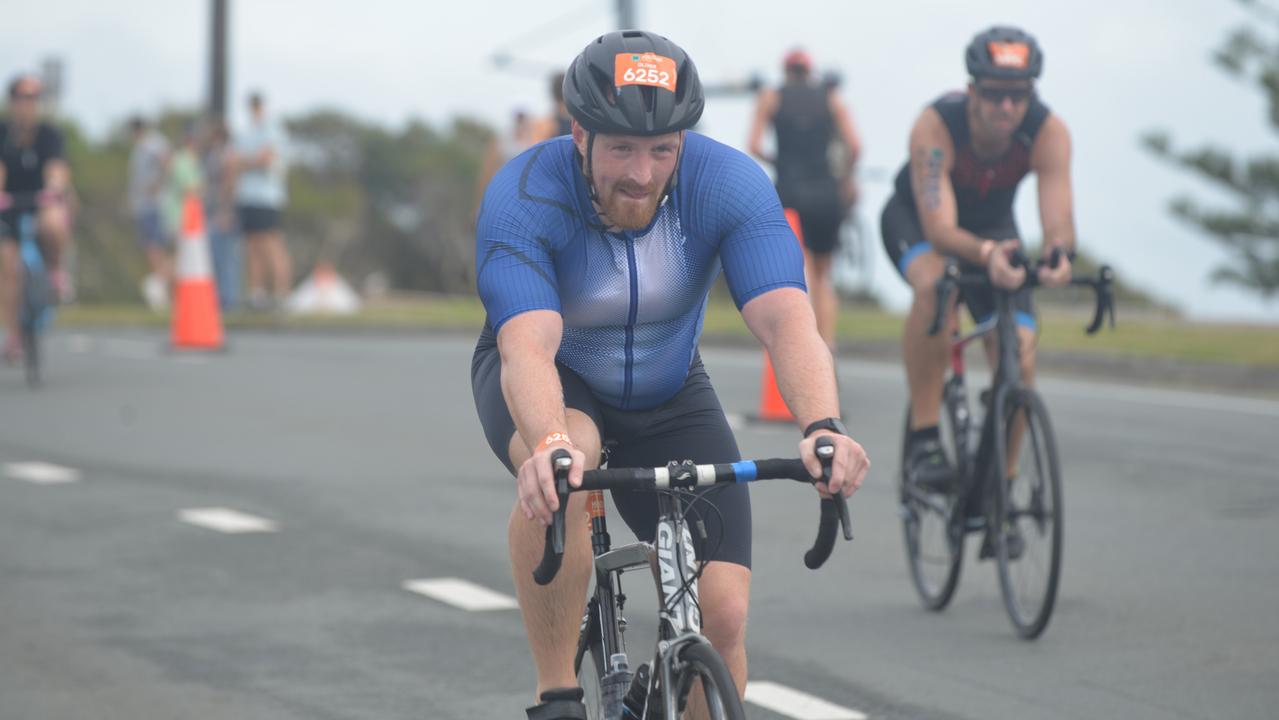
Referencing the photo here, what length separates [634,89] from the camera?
4.11 metres

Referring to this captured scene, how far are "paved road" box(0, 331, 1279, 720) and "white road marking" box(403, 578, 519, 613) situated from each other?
0.27ft

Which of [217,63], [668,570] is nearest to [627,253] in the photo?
[668,570]

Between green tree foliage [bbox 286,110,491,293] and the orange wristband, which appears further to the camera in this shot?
green tree foliage [bbox 286,110,491,293]

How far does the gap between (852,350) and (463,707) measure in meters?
11.6

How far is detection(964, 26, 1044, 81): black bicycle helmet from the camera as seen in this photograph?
23.5 feet

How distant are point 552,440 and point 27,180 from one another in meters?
11.6

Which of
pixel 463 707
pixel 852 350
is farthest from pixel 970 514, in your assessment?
pixel 852 350

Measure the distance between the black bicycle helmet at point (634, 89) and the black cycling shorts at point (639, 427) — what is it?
0.72 metres

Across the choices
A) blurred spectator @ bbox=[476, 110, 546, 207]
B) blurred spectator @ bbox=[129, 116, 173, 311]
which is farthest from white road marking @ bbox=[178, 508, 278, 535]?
blurred spectator @ bbox=[129, 116, 173, 311]

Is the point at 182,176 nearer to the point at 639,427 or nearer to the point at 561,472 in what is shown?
the point at 639,427

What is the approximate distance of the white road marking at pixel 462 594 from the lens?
7426mm

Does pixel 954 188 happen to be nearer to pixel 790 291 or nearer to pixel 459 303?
pixel 790 291

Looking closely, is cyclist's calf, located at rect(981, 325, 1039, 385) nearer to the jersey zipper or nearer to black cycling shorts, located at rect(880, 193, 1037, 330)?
black cycling shorts, located at rect(880, 193, 1037, 330)

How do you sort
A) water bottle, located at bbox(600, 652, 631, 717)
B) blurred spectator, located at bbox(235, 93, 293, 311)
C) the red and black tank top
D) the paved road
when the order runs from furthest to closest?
blurred spectator, located at bbox(235, 93, 293, 311) → the red and black tank top → the paved road → water bottle, located at bbox(600, 652, 631, 717)
